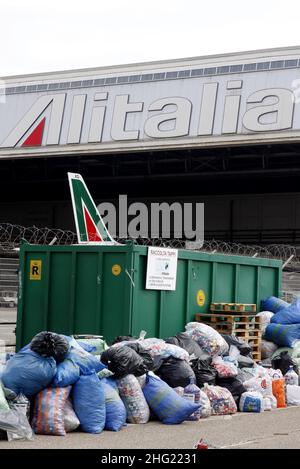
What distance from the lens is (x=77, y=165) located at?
39625 millimetres

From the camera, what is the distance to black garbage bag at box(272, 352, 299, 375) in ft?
39.5

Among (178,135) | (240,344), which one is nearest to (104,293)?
(240,344)

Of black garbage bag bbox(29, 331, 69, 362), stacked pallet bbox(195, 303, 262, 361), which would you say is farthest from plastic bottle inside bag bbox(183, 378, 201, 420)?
stacked pallet bbox(195, 303, 262, 361)

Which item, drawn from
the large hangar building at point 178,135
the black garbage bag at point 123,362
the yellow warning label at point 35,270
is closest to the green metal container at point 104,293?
the yellow warning label at point 35,270

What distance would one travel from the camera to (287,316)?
13.2 metres

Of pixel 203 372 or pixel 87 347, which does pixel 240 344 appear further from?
pixel 87 347

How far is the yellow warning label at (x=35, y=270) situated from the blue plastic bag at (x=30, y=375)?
11.8ft

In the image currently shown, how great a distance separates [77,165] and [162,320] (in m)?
28.3

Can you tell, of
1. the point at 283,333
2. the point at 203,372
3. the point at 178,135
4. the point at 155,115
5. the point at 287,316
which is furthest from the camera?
the point at 155,115

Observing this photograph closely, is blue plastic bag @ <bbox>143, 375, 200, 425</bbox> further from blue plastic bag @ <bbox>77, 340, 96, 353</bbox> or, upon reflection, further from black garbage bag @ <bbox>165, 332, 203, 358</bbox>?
black garbage bag @ <bbox>165, 332, 203, 358</bbox>

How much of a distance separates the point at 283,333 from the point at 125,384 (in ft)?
14.6

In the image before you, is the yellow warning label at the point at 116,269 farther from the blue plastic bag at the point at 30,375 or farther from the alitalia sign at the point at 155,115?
the alitalia sign at the point at 155,115

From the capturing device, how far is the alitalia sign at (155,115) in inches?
1243
